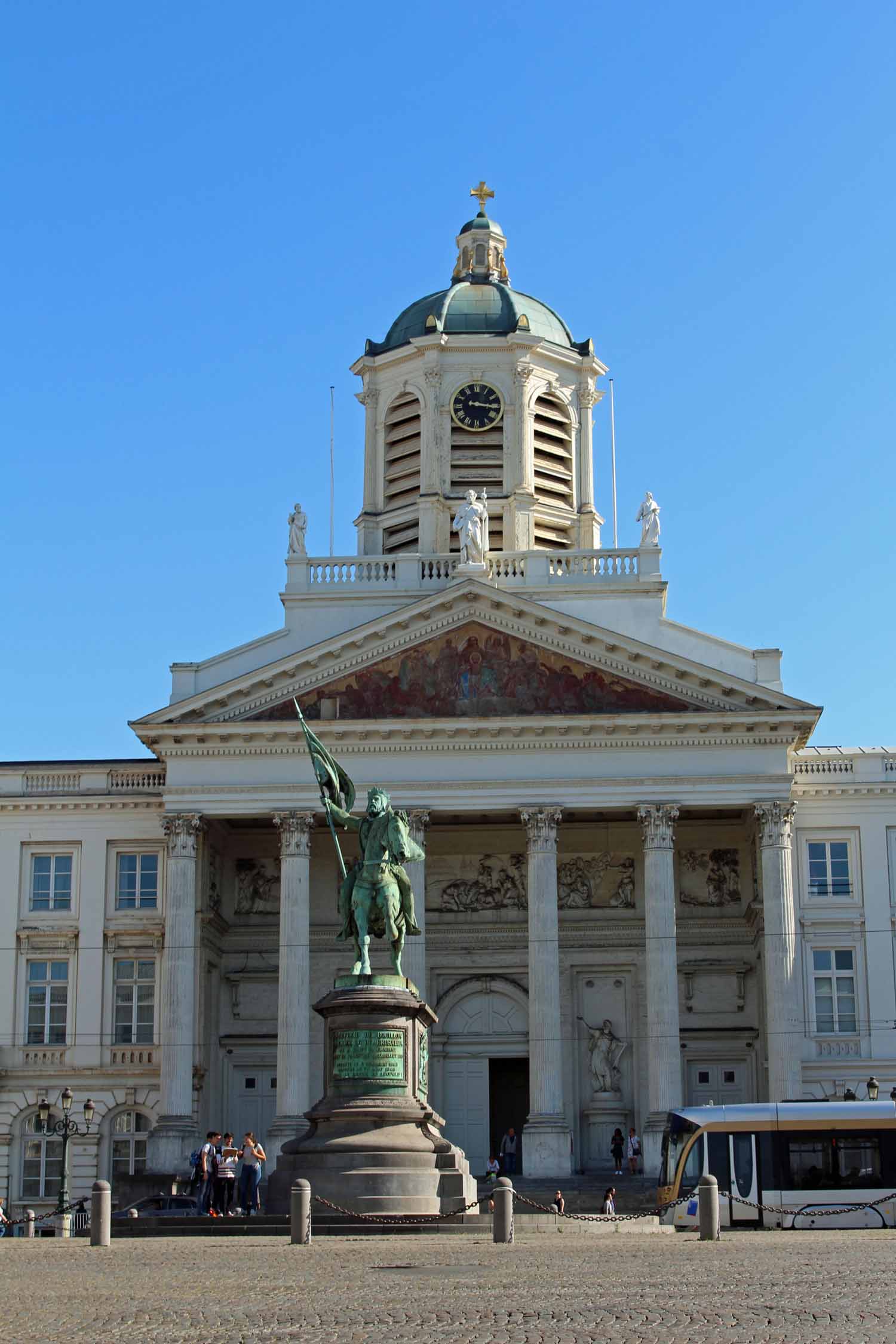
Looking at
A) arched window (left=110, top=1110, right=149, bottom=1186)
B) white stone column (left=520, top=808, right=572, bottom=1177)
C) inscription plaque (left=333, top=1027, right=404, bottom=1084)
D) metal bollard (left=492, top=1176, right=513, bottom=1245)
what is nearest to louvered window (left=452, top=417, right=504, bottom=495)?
white stone column (left=520, top=808, right=572, bottom=1177)

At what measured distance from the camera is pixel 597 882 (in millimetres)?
57594

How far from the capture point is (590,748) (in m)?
53.2

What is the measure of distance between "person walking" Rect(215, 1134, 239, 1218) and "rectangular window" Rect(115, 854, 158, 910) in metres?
20.6

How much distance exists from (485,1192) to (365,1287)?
2713 centimetres

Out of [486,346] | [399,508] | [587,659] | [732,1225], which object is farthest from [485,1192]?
[486,346]

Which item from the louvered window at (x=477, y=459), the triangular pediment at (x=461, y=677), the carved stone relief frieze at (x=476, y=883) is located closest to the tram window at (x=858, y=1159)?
the triangular pediment at (x=461, y=677)

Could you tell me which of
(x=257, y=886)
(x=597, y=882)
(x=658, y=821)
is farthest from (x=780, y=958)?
(x=257, y=886)

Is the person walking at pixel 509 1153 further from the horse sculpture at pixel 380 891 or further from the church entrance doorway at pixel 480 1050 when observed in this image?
the horse sculpture at pixel 380 891

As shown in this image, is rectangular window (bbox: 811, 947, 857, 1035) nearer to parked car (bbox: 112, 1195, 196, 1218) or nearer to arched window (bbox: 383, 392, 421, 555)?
arched window (bbox: 383, 392, 421, 555)

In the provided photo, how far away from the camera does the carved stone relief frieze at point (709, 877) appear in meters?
57.2

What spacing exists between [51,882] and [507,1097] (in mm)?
13395

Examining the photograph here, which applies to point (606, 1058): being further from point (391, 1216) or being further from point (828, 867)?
point (391, 1216)

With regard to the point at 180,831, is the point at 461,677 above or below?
above

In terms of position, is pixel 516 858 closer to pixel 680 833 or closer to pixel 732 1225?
pixel 680 833
